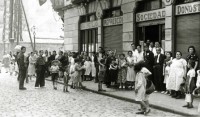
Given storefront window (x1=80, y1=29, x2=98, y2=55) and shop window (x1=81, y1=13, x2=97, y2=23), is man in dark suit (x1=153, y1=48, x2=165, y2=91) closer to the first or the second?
storefront window (x1=80, y1=29, x2=98, y2=55)

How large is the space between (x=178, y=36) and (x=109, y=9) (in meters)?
6.82

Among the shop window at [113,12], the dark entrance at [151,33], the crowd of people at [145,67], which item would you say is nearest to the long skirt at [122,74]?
the crowd of people at [145,67]

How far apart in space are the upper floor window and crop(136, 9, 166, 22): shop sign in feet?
0.81

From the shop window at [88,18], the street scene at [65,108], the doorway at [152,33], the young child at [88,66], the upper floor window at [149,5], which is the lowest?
the street scene at [65,108]

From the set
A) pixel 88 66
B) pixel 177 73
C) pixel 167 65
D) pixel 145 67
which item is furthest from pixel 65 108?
pixel 88 66

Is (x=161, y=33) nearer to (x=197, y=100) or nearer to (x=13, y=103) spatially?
(x=197, y=100)

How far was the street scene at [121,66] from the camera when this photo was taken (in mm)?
8945

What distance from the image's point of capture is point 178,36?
43.1 ft

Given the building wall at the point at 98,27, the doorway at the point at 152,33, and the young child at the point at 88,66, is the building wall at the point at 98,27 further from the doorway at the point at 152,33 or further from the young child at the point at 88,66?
the young child at the point at 88,66

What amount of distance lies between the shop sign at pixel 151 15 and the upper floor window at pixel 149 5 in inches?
9.7

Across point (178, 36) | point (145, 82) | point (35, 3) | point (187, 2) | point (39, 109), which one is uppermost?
point (35, 3)

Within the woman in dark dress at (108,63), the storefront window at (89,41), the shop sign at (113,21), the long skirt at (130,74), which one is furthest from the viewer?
the storefront window at (89,41)

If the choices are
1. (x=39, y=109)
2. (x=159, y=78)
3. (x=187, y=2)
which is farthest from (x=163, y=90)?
(x=39, y=109)

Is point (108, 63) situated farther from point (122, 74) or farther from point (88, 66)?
point (88, 66)
